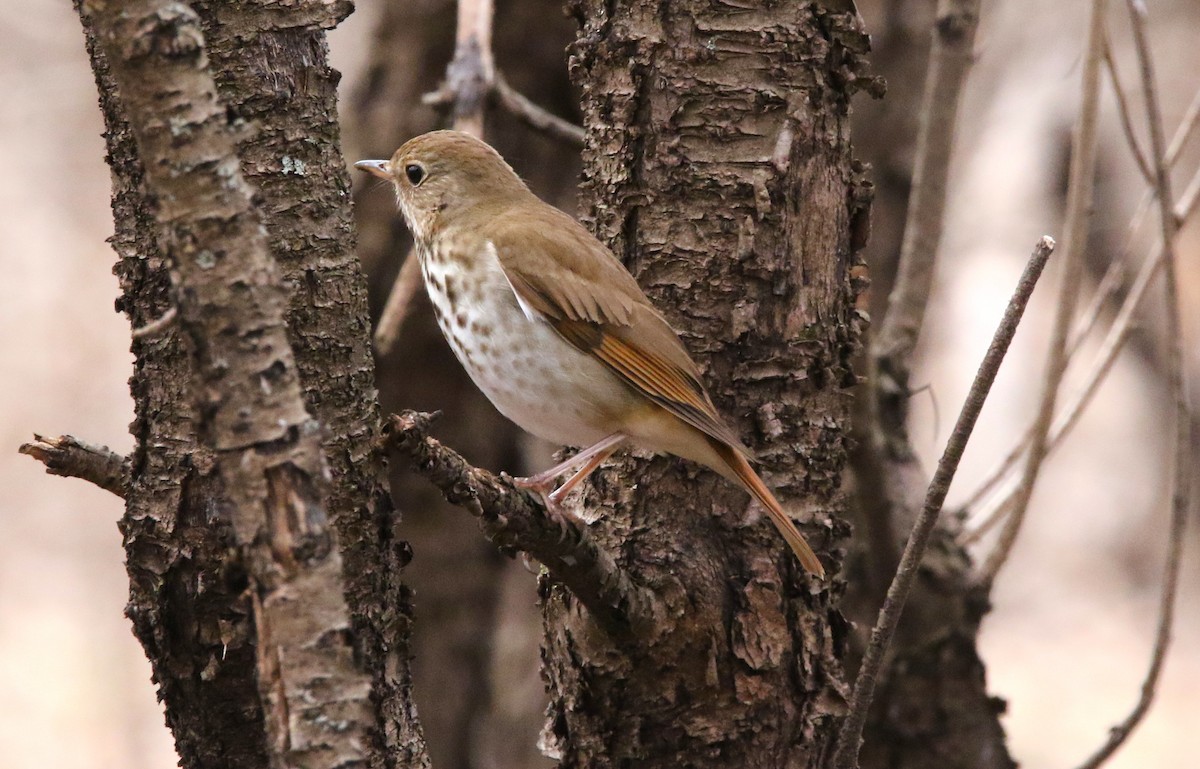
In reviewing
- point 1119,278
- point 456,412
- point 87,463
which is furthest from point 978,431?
point 87,463

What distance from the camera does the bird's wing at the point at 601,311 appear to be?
2947 millimetres

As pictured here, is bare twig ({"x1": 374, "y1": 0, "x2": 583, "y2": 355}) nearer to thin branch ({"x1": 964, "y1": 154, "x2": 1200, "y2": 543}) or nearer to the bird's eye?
the bird's eye

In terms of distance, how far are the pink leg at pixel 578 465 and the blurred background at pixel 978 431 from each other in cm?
371

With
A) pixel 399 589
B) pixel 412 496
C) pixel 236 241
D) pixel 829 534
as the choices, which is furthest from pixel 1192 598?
pixel 236 241

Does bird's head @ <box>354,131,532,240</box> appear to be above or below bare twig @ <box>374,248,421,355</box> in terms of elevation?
above

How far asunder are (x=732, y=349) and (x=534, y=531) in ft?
2.68

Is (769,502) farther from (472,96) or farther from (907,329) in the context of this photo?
(472,96)

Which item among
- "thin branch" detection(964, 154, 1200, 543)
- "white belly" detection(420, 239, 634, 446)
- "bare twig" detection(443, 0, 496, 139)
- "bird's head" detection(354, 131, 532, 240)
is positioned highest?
"bare twig" detection(443, 0, 496, 139)

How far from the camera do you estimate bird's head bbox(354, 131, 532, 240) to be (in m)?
3.68

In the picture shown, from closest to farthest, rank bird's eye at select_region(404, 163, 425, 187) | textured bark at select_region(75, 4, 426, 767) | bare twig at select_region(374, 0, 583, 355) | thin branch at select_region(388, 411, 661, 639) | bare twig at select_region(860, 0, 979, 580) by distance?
1. thin branch at select_region(388, 411, 661, 639)
2. textured bark at select_region(75, 4, 426, 767)
3. bird's eye at select_region(404, 163, 425, 187)
4. bare twig at select_region(374, 0, 583, 355)
5. bare twig at select_region(860, 0, 979, 580)

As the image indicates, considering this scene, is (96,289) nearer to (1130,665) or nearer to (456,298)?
(456,298)

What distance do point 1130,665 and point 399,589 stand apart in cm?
886

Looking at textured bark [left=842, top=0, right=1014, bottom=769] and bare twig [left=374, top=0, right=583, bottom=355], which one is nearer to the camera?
bare twig [left=374, top=0, right=583, bottom=355]

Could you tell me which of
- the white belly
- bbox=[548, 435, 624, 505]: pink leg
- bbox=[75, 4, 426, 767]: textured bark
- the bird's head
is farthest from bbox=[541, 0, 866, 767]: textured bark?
the bird's head
